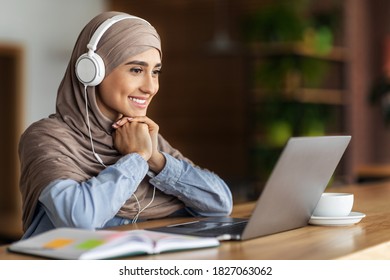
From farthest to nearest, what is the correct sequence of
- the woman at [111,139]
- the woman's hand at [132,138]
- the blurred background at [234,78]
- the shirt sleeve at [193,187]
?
the blurred background at [234,78] < the shirt sleeve at [193,187] < the woman's hand at [132,138] < the woman at [111,139]

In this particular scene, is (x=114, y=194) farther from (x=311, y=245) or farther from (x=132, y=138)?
(x=311, y=245)

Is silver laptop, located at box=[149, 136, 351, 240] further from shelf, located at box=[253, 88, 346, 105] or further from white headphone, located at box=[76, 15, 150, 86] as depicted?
shelf, located at box=[253, 88, 346, 105]

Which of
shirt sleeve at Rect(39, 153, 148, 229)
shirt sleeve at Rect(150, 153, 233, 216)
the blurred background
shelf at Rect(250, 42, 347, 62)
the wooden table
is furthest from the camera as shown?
the blurred background

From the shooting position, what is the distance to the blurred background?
6.12 meters

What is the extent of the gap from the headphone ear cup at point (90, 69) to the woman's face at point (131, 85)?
0.04 meters

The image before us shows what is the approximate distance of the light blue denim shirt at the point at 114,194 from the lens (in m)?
1.50

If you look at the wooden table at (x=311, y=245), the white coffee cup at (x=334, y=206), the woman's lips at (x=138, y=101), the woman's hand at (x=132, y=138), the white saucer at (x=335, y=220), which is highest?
the woman's lips at (x=138, y=101)

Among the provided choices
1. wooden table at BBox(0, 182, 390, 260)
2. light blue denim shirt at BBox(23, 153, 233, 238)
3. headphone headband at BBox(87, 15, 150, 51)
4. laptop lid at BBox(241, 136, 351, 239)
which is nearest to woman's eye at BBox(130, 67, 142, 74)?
headphone headband at BBox(87, 15, 150, 51)

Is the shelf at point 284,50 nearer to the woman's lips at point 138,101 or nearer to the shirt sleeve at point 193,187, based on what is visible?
the shirt sleeve at point 193,187

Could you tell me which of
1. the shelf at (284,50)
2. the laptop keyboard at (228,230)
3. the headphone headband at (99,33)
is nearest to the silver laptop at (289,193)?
the laptop keyboard at (228,230)

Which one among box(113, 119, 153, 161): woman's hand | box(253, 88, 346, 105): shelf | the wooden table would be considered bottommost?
the wooden table

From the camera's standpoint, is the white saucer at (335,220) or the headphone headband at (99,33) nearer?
the white saucer at (335,220)

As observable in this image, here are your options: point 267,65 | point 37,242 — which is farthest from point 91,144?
point 267,65
